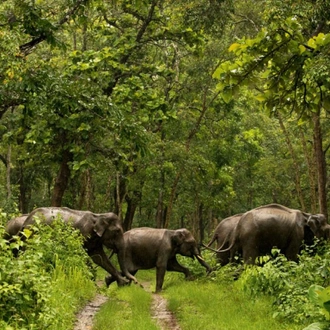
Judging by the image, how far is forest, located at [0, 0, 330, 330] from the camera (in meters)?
5.55

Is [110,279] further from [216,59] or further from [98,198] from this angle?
[98,198]

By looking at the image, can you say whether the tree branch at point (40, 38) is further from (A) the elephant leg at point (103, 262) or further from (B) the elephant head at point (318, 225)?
(B) the elephant head at point (318, 225)

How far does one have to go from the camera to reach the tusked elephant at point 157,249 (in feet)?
52.3

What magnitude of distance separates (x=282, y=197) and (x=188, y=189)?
10250 mm

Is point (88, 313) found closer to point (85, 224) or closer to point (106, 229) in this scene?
point (85, 224)

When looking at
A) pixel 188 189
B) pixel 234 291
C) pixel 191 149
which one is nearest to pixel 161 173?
pixel 191 149

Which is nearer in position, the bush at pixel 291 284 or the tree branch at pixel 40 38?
the bush at pixel 291 284

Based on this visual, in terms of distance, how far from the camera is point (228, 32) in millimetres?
21922

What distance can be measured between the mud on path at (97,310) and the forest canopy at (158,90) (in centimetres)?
283

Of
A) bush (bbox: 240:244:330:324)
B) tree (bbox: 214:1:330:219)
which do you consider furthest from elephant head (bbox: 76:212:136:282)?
tree (bbox: 214:1:330:219)

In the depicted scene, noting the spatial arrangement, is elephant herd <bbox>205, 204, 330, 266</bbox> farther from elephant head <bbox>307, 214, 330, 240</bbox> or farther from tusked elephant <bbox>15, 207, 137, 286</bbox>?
tusked elephant <bbox>15, 207, 137, 286</bbox>

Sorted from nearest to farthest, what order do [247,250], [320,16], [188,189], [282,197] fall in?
[320,16], [247,250], [188,189], [282,197]

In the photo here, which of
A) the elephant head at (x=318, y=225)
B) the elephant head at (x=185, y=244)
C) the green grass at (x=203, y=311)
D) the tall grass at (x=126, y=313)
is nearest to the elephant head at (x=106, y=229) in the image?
the green grass at (x=203, y=311)

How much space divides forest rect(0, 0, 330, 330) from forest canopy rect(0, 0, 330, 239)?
0.11 ft
